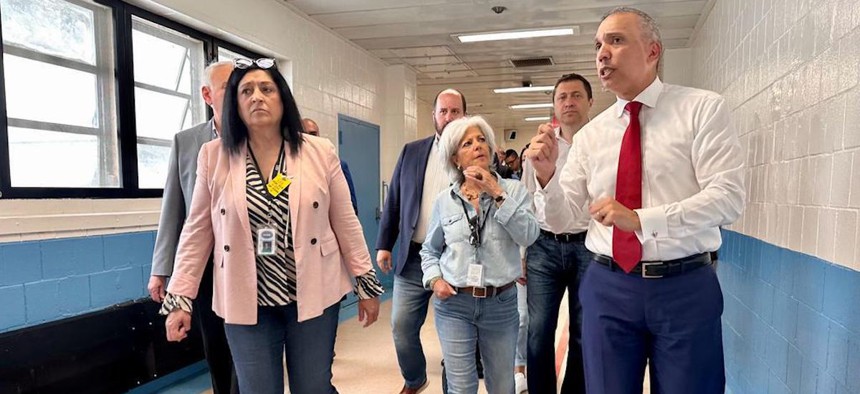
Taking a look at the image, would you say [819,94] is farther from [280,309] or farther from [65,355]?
[65,355]

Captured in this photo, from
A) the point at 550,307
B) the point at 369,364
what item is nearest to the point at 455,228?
the point at 550,307

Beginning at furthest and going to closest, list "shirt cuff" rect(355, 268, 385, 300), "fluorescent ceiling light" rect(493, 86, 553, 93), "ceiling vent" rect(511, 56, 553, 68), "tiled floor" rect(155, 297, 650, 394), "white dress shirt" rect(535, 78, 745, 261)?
"fluorescent ceiling light" rect(493, 86, 553, 93) < "ceiling vent" rect(511, 56, 553, 68) < "tiled floor" rect(155, 297, 650, 394) < "shirt cuff" rect(355, 268, 385, 300) < "white dress shirt" rect(535, 78, 745, 261)

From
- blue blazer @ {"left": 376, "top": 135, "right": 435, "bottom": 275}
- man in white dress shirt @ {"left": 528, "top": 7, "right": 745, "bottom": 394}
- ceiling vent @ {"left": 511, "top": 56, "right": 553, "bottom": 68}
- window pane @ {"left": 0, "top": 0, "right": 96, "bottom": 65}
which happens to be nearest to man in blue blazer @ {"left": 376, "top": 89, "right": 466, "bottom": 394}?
blue blazer @ {"left": 376, "top": 135, "right": 435, "bottom": 275}

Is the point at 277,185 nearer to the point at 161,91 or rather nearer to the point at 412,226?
the point at 412,226

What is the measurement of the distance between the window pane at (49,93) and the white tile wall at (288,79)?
45 centimetres

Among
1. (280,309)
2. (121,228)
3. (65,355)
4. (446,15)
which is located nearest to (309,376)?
(280,309)

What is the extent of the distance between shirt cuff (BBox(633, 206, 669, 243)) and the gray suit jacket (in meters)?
1.62

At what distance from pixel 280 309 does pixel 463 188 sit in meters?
0.80

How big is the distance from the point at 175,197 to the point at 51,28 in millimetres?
1432

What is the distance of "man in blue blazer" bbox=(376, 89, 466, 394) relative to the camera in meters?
2.62

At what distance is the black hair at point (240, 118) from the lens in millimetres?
1696

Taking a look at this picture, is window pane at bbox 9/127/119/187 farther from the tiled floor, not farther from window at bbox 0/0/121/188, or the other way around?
the tiled floor

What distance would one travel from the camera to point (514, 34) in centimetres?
516

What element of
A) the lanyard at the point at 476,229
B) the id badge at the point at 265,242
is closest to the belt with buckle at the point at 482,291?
the lanyard at the point at 476,229
